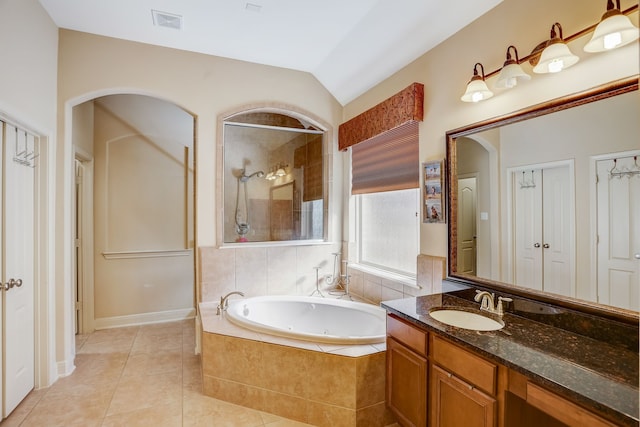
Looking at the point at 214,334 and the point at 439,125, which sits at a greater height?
the point at 439,125

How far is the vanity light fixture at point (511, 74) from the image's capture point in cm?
176

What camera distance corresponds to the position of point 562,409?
116 centimetres

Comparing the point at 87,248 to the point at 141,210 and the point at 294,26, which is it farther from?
the point at 294,26

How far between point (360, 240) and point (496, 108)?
205 centimetres

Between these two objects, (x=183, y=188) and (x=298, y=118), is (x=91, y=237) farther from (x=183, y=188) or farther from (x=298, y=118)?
(x=298, y=118)

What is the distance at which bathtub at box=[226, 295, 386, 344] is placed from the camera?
298cm

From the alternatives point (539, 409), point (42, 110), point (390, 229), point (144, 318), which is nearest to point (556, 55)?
point (539, 409)

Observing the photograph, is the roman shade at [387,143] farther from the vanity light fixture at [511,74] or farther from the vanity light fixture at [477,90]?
the vanity light fixture at [511,74]

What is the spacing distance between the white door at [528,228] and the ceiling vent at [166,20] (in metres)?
2.78

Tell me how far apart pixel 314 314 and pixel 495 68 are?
2.53m

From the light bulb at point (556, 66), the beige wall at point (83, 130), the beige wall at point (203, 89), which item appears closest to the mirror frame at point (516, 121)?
the light bulb at point (556, 66)

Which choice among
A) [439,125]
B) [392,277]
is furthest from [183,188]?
[439,125]

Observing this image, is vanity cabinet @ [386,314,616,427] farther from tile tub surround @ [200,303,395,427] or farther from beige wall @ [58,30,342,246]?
beige wall @ [58,30,342,246]

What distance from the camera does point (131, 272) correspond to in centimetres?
415
